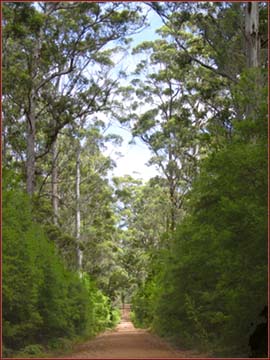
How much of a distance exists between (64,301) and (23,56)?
7.93 metres

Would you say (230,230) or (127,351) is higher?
(230,230)

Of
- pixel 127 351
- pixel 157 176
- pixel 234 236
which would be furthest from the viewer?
pixel 157 176

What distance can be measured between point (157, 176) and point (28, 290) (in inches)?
742

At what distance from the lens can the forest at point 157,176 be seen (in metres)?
10.2

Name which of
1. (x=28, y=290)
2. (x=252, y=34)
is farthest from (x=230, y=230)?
(x=252, y=34)

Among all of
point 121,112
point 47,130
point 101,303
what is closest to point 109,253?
point 101,303

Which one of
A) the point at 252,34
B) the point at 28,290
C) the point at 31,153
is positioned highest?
the point at 252,34

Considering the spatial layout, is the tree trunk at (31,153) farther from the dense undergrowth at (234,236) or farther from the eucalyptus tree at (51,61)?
the dense undergrowth at (234,236)

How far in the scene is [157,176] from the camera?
3033 centimetres

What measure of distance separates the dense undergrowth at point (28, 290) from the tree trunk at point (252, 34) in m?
6.96

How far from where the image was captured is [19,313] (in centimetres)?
1236

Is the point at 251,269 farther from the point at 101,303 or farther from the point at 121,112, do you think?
the point at 101,303

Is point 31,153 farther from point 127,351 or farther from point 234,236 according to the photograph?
point 234,236

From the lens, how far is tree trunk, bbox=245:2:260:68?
51.5ft
